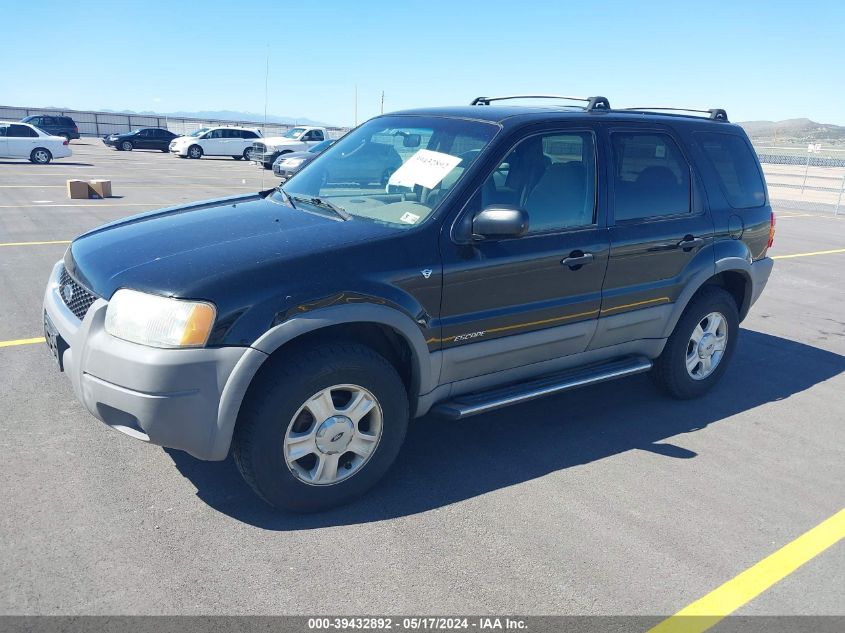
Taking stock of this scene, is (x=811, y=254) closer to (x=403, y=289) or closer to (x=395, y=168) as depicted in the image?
(x=395, y=168)

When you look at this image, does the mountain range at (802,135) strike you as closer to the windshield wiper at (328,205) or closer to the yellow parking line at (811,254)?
the yellow parking line at (811,254)

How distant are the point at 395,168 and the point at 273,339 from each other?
61.5 inches

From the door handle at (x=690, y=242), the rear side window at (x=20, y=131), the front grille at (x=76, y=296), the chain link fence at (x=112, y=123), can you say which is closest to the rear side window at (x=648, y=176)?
the door handle at (x=690, y=242)

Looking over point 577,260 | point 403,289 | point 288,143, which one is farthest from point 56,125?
point 403,289

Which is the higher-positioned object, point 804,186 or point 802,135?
point 802,135

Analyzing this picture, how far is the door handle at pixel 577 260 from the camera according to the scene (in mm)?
4027

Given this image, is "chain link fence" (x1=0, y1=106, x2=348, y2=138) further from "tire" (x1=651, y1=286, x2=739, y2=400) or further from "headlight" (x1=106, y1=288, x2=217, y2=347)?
"headlight" (x1=106, y1=288, x2=217, y2=347)

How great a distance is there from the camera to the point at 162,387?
2.90m

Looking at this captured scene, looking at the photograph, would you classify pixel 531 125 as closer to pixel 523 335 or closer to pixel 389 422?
pixel 523 335

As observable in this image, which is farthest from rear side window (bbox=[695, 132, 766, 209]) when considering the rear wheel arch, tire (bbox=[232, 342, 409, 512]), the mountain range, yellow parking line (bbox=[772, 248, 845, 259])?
the mountain range

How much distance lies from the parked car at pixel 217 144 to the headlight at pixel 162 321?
31.4m

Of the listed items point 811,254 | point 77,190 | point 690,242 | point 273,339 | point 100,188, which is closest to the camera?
point 273,339

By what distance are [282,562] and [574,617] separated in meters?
1.23

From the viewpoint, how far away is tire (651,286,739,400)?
4.93 m
